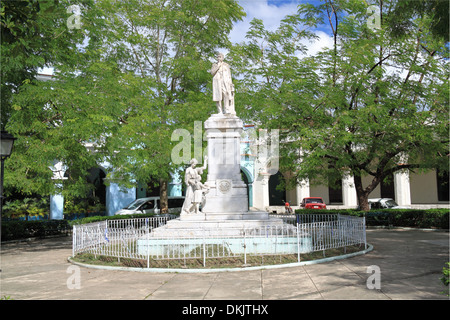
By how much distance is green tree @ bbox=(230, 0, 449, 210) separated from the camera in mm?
17250

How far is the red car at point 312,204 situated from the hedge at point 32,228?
17711 mm

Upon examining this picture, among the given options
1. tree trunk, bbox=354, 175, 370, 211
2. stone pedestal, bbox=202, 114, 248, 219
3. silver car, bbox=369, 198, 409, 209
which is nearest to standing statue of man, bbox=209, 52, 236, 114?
stone pedestal, bbox=202, 114, 248, 219

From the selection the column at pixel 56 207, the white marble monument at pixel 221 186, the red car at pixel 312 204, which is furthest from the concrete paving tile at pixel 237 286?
the red car at pixel 312 204

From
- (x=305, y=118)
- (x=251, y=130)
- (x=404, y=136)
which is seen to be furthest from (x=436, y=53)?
(x=251, y=130)

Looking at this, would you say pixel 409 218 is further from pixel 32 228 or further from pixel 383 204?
pixel 32 228

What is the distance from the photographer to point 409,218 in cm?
2020

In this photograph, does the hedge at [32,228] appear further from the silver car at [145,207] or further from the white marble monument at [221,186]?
the white marble monument at [221,186]

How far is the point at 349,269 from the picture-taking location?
8.79m

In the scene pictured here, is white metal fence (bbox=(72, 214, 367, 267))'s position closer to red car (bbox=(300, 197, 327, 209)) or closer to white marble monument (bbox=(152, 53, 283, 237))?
white marble monument (bbox=(152, 53, 283, 237))

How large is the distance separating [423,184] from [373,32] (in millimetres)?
19901

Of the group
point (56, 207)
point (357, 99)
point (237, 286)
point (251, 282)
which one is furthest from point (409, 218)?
point (56, 207)

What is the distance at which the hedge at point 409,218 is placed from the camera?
18750 millimetres

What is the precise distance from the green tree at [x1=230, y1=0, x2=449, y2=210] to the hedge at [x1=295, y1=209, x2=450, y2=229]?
2288 millimetres

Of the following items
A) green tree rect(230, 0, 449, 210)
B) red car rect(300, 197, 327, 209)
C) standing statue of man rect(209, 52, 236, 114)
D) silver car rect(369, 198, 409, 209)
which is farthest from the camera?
red car rect(300, 197, 327, 209)
